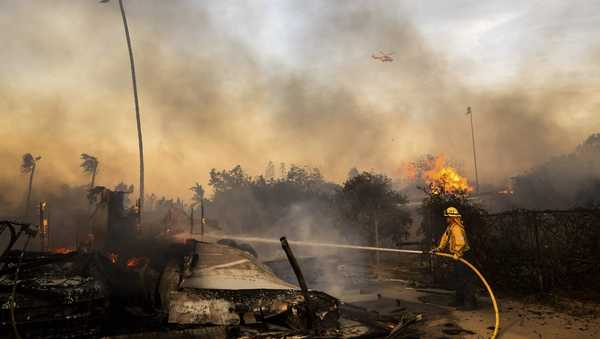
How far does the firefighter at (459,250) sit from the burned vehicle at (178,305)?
279 cm

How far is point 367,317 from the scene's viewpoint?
637cm

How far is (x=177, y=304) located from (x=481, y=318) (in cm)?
634

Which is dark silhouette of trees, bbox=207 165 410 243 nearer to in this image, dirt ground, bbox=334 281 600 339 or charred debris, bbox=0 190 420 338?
dirt ground, bbox=334 281 600 339

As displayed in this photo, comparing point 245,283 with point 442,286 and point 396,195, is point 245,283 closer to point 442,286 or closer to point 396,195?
point 442,286

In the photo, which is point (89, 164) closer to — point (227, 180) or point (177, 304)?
point (227, 180)

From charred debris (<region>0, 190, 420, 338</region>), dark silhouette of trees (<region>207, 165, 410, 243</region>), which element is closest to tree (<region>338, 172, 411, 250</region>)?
dark silhouette of trees (<region>207, 165, 410, 243</region>)

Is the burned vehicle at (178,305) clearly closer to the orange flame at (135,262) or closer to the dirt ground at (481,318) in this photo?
the orange flame at (135,262)

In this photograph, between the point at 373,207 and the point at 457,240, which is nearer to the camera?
the point at 457,240

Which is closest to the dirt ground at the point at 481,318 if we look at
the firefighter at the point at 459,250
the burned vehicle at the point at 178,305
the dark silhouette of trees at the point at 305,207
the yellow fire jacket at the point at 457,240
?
the firefighter at the point at 459,250

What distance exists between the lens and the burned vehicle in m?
4.82

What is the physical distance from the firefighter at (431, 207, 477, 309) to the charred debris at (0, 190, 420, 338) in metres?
2.66

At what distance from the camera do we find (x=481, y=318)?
7473 millimetres

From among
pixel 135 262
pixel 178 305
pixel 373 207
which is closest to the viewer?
pixel 178 305

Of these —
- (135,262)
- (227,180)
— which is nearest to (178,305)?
(135,262)
